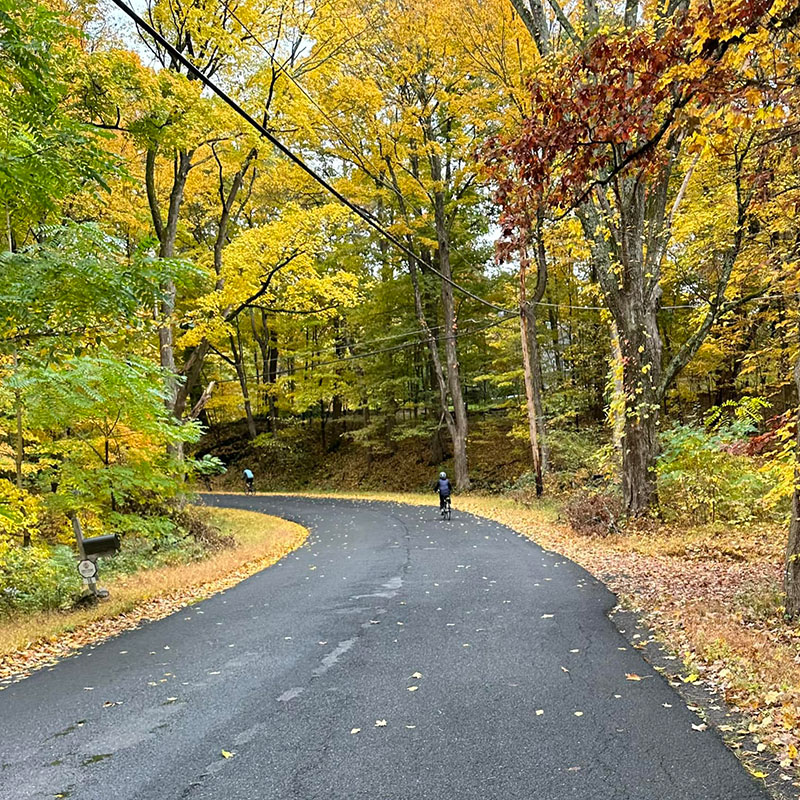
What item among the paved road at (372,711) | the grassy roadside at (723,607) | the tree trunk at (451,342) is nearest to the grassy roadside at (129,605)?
the paved road at (372,711)

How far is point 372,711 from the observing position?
4.30m

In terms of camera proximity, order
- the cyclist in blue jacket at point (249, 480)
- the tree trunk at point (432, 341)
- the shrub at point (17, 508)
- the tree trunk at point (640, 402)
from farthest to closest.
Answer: the cyclist in blue jacket at point (249, 480), the tree trunk at point (432, 341), the tree trunk at point (640, 402), the shrub at point (17, 508)

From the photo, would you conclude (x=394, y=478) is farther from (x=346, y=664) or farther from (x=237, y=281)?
(x=346, y=664)

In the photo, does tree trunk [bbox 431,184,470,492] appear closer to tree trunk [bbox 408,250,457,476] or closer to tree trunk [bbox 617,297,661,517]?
tree trunk [bbox 408,250,457,476]

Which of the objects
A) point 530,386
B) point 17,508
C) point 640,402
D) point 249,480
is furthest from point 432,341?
point 17,508

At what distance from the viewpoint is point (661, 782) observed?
3.21 metres

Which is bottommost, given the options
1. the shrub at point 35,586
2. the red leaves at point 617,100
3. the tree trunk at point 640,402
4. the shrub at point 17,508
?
the shrub at point 35,586

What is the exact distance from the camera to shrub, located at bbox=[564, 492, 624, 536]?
484 inches

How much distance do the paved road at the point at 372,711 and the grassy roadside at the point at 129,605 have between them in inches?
23.8

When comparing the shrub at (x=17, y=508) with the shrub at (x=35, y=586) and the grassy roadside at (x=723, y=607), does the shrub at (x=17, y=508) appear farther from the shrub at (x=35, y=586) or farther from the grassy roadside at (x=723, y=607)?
the grassy roadside at (x=723, y=607)

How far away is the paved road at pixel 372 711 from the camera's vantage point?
132 inches

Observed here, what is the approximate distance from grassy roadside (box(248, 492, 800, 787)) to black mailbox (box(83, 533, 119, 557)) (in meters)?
6.99

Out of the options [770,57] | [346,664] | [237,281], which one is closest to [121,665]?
[346,664]

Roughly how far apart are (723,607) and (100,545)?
26.2 feet
